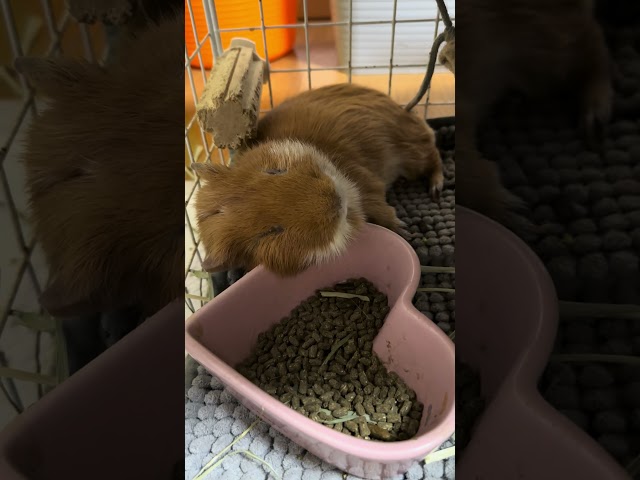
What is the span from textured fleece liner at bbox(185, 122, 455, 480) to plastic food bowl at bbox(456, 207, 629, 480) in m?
0.45

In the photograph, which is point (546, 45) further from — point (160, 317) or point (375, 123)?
point (375, 123)

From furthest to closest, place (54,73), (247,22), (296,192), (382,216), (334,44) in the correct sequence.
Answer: (334,44)
(247,22)
(382,216)
(296,192)
(54,73)

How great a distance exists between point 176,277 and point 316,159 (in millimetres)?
610

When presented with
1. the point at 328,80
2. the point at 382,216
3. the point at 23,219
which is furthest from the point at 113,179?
the point at 328,80

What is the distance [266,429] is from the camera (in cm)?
68

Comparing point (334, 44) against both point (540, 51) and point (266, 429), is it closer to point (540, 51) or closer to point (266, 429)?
point (266, 429)

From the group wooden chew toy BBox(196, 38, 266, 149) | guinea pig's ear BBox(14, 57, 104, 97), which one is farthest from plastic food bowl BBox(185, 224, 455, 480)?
guinea pig's ear BBox(14, 57, 104, 97)

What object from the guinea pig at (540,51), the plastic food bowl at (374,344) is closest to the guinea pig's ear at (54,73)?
the guinea pig at (540,51)

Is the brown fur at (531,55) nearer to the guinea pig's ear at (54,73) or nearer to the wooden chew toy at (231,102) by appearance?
the guinea pig's ear at (54,73)

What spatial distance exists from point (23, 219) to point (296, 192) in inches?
20.1

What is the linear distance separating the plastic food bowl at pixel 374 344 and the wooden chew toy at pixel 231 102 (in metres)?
0.22

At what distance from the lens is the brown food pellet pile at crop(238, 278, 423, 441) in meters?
0.64

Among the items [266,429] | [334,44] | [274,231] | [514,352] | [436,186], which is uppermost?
[514,352]

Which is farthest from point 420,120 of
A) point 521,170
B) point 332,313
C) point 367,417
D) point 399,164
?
point 521,170
